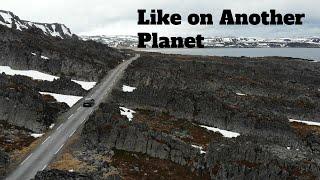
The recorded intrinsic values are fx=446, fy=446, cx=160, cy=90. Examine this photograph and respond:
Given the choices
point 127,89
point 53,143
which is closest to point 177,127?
point 53,143

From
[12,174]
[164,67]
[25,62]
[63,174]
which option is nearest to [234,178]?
[63,174]

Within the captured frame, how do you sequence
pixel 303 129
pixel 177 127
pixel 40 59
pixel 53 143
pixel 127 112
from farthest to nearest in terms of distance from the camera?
pixel 40 59, pixel 303 129, pixel 127 112, pixel 177 127, pixel 53 143

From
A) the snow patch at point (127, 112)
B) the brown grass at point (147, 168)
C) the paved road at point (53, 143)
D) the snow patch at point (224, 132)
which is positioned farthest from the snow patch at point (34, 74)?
the brown grass at point (147, 168)

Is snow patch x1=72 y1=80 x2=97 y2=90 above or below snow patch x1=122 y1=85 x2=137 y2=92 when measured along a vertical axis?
above

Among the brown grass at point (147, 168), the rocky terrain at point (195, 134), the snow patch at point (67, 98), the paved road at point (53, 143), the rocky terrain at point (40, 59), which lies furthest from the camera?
the rocky terrain at point (40, 59)

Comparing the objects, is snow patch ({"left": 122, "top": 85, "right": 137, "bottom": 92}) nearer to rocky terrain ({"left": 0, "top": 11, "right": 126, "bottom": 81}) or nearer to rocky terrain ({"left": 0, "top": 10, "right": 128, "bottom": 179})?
rocky terrain ({"left": 0, "top": 10, "right": 128, "bottom": 179})

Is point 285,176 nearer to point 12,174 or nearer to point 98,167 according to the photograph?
point 98,167

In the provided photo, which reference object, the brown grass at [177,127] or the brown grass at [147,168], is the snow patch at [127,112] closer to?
the brown grass at [177,127]

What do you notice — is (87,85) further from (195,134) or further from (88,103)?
(195,134)

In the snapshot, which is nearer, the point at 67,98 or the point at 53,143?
the point at 53,143

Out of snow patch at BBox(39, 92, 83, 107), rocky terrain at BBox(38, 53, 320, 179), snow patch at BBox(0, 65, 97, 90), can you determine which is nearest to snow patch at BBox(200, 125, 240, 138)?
rocky terrain at BBox(38, 53, 320, 179)
